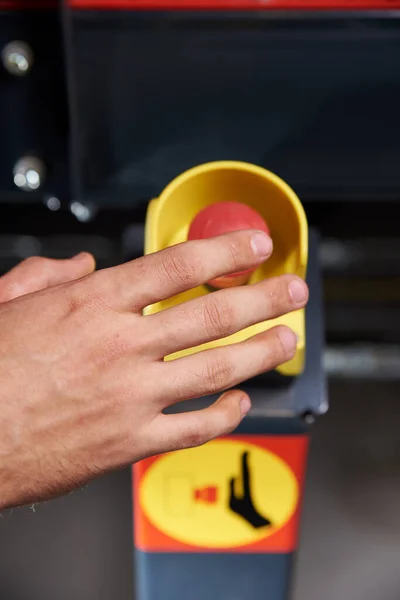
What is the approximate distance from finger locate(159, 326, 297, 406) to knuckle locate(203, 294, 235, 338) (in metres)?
0.02

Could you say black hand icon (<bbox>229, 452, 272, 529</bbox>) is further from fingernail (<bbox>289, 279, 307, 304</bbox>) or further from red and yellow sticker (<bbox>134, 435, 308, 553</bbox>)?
fingernail (<bbox>289, 279, 307, 304</bbox>)

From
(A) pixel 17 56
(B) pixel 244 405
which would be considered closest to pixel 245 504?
(B) pixel 244 405

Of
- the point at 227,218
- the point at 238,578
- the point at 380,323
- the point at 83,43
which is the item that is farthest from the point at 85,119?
the point at 380,323

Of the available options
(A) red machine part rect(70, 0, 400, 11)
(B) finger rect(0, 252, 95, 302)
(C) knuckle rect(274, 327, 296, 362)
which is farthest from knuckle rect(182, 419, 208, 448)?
(A) red machine part rect(70, 0, 400, 11)

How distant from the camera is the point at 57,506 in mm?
1314

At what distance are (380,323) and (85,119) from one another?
2.68ft

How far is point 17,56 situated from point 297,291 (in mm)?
527

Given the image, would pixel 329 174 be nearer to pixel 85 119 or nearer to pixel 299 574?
pixel 85 119

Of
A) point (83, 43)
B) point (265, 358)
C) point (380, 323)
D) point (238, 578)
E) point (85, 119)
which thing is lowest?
point (238, 578)

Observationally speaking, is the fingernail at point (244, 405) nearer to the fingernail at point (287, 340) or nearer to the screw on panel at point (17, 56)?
the fingernail at point (287, 340)

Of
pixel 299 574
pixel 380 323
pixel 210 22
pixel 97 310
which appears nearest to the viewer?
pixel 97 310

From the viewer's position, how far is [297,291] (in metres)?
0.63

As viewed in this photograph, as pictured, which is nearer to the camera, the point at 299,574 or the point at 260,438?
the point at 260,438

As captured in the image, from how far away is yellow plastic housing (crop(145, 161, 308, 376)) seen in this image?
2.47ft
